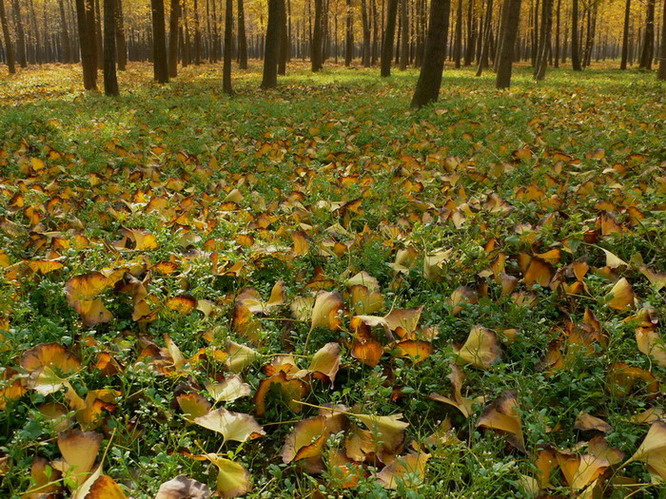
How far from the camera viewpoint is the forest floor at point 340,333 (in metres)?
1.62

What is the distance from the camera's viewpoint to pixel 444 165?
511cm

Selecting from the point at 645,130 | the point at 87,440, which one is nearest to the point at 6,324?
the point at 87,440

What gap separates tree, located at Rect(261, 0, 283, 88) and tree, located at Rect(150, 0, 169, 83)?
425 cm

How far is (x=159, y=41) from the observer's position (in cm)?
1719

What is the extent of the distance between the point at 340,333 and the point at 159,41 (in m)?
17.5

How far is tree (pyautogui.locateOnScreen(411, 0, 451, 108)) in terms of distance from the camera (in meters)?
9.20

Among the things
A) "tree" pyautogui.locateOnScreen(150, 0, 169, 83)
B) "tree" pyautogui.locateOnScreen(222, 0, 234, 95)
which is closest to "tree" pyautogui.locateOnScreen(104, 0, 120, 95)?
"tree" pyautogui.locateOnScreen(222, 0, 234, 95)

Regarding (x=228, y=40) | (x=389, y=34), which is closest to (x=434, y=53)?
(x=228, y=40)

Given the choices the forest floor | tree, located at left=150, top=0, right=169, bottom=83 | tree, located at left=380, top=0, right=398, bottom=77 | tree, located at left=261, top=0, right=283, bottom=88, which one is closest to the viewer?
the forest floor

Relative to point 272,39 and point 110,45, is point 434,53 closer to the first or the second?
point 272,39

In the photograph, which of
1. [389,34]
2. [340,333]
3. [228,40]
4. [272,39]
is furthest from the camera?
[389,34]

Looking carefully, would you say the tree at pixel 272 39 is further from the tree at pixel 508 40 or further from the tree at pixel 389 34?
the tree at pixel 508 40

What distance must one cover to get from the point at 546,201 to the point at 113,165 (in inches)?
165

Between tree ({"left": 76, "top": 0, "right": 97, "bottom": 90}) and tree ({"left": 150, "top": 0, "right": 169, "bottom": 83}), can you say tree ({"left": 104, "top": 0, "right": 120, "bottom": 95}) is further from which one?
tree ({"left": 150, "top": 0, "right": 169, "bottom": 83})
